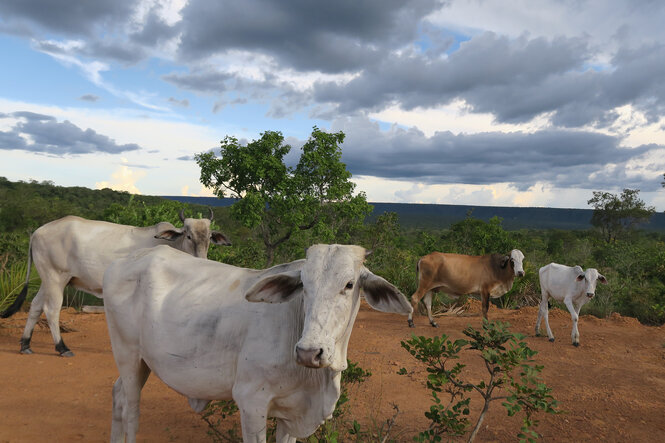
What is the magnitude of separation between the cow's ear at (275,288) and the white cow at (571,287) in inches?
320

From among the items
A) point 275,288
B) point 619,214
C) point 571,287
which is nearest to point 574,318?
point 571,287

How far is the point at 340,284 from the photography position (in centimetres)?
249

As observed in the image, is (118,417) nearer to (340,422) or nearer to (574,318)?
(340,422)

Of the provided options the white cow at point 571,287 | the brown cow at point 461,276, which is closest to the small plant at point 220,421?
the brown cow at point 461,276

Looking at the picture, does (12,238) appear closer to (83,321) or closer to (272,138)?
(83,321)

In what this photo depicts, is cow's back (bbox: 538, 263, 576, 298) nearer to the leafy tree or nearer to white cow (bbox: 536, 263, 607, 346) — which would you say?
white cow (bbox: 536, 263, 607, 346)

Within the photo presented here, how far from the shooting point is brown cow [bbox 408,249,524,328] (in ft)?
35.5

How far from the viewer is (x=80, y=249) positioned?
6.75 m

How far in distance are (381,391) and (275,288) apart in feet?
11.6

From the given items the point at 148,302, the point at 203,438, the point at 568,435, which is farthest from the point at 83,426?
the point at 568,435

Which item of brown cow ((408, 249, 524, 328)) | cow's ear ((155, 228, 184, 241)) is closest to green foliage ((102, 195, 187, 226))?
cow's ear ((155, 228, 184, 241))

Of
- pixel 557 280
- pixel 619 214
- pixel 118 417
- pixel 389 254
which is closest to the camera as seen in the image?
pixel 118 417

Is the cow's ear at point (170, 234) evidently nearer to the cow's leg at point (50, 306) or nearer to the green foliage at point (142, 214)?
the cow's leg at point (50, 306)

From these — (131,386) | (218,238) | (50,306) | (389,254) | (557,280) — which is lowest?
(50,306)
